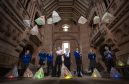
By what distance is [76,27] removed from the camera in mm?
23578

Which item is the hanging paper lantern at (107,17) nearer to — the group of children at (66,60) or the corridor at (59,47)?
the corridor at (59,47)

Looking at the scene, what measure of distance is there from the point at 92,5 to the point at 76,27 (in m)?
7.68

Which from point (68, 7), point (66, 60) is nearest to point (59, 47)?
point (66, 60)

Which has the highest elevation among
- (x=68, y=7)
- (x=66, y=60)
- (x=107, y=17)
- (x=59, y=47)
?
(x=68, y=7)

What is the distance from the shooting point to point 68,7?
2008 cm

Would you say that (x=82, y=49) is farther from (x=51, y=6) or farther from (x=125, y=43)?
(x=125, y=43)

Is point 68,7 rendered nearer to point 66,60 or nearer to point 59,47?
point 59,47

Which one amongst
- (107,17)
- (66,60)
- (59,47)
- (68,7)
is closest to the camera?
(59,47)

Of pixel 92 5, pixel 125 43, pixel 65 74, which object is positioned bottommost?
pixel 65 74

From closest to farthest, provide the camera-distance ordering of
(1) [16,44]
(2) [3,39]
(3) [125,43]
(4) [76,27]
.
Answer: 1. (2) [3,39]
2. (3) [125,43]
3. (1) [16,44]
4. (4) [76,27]

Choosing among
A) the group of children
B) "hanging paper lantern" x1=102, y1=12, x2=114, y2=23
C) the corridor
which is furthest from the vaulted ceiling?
the group of children

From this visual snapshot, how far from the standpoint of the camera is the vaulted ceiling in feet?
58.4

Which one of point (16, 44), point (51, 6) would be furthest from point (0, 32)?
point (51, 6)

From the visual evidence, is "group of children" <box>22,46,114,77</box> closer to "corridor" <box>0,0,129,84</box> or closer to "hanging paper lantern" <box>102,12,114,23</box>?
"corridor" <box>0,0,129,84</box>
